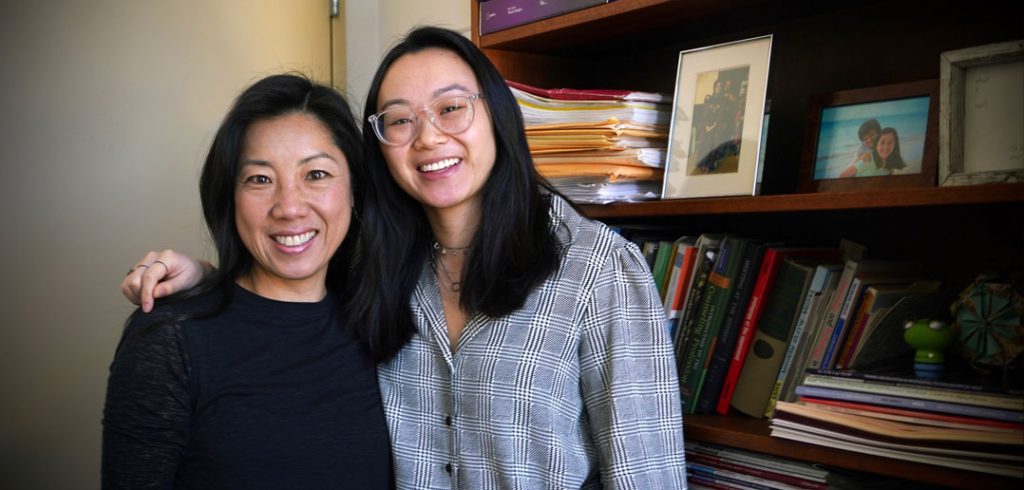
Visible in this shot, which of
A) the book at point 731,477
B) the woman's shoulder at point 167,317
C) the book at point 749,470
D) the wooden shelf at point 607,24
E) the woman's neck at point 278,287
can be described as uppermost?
the wooden shelf at point 607,24

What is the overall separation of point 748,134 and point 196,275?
97cm

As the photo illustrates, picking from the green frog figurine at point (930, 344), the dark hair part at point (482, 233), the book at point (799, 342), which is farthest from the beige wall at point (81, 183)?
the green frog figurine at point (930, 344)

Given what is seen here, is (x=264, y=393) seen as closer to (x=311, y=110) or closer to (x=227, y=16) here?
(x=311, y=110)

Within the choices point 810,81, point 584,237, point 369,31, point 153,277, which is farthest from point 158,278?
point 369,31

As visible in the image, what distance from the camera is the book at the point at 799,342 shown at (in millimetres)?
1482

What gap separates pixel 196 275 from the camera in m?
1.54

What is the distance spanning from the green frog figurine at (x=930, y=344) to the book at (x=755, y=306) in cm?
25

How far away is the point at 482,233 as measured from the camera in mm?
1527

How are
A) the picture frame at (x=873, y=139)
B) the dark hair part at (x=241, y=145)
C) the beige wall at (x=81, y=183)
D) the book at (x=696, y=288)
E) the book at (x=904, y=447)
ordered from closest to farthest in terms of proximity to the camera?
the book at (x=904, y=447) < the picture frame at (x=873, y=139) < the dark hair part at (x=241, y=145) < the book at (x=696, y=288) < the beige wall at (x=81, y=183)

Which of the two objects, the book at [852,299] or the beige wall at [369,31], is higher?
the beige wall at [369,31]

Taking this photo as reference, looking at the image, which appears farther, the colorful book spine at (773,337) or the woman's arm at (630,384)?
the colorful book spine at (773,337)

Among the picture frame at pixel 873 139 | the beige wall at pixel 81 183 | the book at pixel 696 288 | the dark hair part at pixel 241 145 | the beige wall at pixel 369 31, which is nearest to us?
the picture frame at pixel 873 139

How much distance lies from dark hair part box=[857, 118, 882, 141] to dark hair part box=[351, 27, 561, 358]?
523 millimetres

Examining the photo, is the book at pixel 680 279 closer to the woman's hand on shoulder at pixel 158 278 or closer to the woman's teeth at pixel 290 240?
the woman's teeth at pixel 290 240
